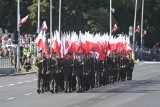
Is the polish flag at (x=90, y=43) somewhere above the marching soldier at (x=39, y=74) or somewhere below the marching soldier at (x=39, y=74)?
above

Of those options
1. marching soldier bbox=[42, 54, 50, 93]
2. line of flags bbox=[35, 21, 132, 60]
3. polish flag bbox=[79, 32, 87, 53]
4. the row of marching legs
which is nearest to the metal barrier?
line of flags bbox=[35, 21, 132, 60]

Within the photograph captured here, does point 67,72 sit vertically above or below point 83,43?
below

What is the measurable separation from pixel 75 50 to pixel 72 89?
6.28 feet

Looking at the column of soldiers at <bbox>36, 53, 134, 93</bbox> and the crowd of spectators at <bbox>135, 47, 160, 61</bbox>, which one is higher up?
the crowd of spectators at <bbox>135, 47, 160, 61</bbox>

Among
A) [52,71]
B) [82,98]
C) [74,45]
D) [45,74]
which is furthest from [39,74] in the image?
[82,98]

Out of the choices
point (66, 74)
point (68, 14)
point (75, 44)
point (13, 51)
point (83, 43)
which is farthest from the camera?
point (68, 14)

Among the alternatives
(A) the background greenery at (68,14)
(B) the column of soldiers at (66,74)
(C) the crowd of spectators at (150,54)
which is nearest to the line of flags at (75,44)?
(B) the column of soldiers at (66,74)

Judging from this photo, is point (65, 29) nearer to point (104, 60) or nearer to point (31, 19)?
point (31, 19)

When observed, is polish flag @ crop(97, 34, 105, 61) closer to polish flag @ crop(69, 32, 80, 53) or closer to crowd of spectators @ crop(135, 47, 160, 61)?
polish flag @ crop(69, 32, 80, 53)

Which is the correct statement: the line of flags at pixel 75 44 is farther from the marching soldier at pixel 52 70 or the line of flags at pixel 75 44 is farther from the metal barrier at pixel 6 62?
the metal barrier at pixel 6 62

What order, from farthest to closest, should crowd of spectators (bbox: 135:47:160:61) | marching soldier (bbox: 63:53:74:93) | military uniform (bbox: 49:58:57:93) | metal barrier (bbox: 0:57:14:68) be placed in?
crowd of spectators (bbox: 135:47:160:61), metal barrier (bbox: 0:57:14:68), marching soldier (bbox: 63:53:74:93), military uniform (bbox: 49:58:57:93)

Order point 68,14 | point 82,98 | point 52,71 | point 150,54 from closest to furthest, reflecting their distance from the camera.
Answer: point 82,98
point 52,71
point 68,14
point 150,54

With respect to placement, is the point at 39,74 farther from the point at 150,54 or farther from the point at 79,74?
the point at 150,54

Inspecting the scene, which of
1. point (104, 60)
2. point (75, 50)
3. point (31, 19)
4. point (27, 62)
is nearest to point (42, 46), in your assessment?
point (75, 50)
